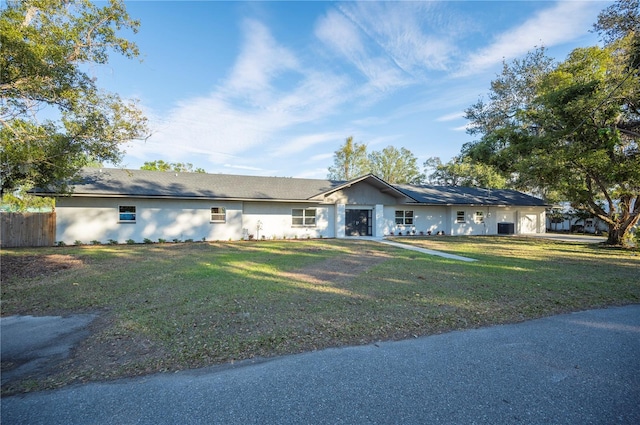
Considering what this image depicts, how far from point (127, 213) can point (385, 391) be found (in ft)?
59.5

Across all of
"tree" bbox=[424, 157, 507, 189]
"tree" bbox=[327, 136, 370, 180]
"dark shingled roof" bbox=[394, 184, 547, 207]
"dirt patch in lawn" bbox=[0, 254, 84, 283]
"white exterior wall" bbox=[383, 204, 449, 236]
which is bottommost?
"dirt patch in lawn" bbox=[0, 254, 84, 283]

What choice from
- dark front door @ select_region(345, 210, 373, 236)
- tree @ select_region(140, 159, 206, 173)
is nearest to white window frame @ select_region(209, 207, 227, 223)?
dark front door @ select_region(345, 210, 373, 236)

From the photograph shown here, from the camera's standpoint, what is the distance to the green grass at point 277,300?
3900 mm

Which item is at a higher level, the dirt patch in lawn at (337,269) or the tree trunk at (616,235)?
the tree trunk at (616,235)

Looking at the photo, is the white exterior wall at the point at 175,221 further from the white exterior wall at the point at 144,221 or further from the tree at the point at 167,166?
the tree at the point at 167,166

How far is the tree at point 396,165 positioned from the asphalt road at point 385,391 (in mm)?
44564

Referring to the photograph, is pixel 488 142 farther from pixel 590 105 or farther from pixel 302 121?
pixel 302 121

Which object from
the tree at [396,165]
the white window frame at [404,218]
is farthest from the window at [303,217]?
the tree at [396,165]

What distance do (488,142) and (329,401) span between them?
65.3 feet

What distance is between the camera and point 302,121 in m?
23.9

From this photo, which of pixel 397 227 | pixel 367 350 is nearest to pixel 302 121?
pixel 397 227

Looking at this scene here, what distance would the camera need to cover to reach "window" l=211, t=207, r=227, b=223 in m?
18.3

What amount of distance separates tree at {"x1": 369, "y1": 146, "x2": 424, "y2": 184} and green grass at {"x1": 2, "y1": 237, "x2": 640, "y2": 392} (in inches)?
1480

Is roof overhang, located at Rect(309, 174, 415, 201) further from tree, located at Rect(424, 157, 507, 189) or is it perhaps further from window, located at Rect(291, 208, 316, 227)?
tree, located at Rect(424, 157, 507, 189)
